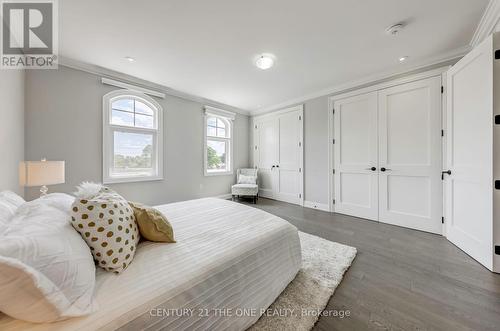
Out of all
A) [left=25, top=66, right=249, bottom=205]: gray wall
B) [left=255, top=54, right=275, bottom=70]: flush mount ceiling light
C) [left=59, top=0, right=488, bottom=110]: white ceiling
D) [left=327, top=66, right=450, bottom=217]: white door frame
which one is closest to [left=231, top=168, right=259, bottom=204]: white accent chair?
[left=25, top=66, right=249, bottom=205]: gray wall

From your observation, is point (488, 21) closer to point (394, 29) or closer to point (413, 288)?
point (394, 29)

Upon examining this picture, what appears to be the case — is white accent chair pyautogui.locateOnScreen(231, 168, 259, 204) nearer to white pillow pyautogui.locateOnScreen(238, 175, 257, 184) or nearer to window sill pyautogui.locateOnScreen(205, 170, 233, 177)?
white pillow pyautogui.locateOnScreen(238, 175, 257, 184)

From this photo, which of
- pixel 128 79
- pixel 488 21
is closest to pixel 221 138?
pixel 128 79

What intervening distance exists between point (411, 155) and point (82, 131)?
5.07 m

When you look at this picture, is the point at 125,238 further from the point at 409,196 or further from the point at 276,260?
the point at 409,196

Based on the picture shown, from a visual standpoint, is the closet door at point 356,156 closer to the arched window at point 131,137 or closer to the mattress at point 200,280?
the mattress at point 200,280

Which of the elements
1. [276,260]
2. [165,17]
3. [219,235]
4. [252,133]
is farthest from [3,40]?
[252,133]

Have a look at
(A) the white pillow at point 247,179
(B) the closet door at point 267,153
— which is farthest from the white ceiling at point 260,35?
(A) the white pillow at point 247,179

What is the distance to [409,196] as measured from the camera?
112 inches

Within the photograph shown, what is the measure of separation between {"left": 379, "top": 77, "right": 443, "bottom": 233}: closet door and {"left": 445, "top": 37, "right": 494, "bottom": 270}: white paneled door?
21 cm

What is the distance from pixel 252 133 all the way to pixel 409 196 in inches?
148

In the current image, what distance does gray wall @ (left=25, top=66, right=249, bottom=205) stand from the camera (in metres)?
2.46

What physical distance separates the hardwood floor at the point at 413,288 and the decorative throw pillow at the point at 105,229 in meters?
1.30

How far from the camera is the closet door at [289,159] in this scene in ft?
14.0
